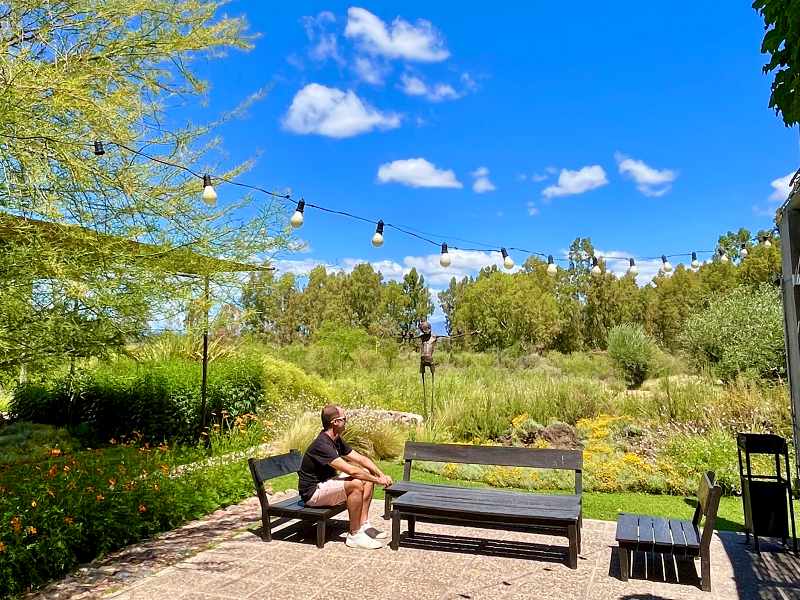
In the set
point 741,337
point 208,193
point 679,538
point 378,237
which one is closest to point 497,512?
point 679,538

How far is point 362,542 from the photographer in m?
4.96

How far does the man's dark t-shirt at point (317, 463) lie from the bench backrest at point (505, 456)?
3.25 ft

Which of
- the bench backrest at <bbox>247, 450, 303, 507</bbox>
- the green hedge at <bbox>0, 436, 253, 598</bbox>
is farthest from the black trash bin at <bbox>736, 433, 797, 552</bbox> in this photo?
the green hedge at <bbox>0, 436, 253, 598</bbox>

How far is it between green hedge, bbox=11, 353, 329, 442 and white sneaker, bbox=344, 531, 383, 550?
5184 millimetres

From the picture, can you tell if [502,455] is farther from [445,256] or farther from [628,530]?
[445,256]

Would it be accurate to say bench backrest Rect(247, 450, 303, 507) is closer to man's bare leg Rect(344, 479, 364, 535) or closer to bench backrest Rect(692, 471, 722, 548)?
man's bare leg Rect(344, 479, 364, 535)

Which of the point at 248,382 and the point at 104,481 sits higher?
the point at 248,382

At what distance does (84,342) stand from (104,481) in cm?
157

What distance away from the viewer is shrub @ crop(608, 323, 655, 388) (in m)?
18.6

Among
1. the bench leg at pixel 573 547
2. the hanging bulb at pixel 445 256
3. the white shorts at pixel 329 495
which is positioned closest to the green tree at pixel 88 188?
the white shorts at pixel 329 495

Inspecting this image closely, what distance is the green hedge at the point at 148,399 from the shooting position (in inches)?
376

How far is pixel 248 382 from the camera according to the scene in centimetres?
1080

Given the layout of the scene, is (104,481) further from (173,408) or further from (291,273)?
(173,408)

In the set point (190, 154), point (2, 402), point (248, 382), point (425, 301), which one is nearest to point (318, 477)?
point (190, 154)
